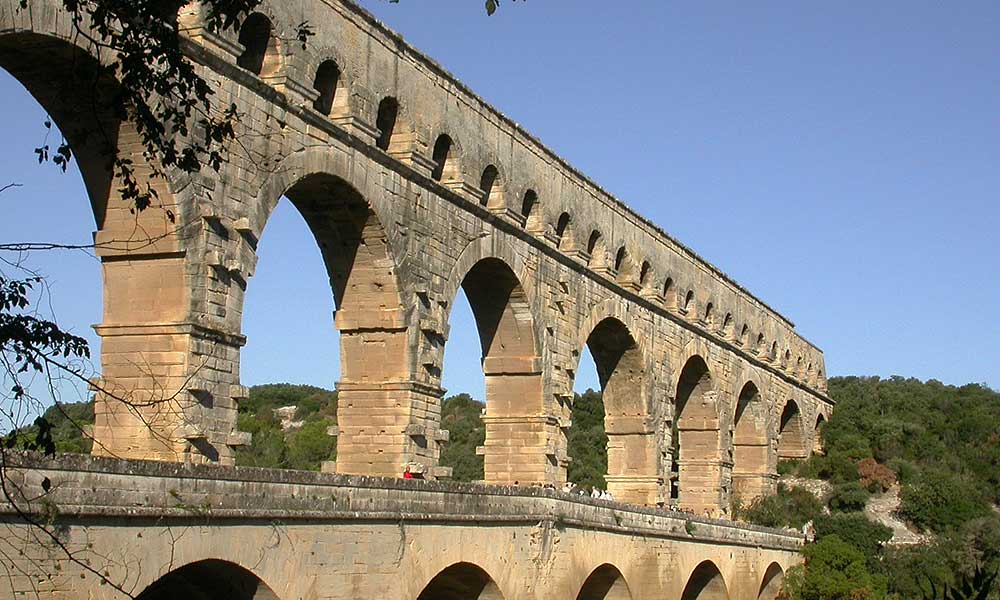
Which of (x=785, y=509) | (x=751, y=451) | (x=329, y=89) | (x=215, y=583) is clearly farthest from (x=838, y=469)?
(x=215, y=583)

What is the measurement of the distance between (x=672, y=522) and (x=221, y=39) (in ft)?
45.0

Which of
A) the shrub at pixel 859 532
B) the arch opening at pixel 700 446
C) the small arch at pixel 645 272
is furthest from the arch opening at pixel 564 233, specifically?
the shrub at pixel 859 532

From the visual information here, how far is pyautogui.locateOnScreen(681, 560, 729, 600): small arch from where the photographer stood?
28.3m

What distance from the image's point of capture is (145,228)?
15.0 meters

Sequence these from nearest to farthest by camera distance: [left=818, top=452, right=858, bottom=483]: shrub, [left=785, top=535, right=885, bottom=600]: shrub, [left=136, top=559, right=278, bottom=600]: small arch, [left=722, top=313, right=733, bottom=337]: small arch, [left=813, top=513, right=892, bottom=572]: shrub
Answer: [left=136, top=559, right=278, bottom=600]: small arch → [left=785, top=535, right=885, bottom=600]: shrub → [left=813, top=513, right=892, bottom=572]: shrub → [left=722, top=313, right=733, bottom=337]: small arch → [left=818, top=452, right=858, bottom=483]: shrub

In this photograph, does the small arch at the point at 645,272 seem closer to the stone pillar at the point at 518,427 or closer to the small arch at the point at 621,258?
the small arch at the point at 621,258

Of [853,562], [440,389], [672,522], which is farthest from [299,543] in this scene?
[853,562]

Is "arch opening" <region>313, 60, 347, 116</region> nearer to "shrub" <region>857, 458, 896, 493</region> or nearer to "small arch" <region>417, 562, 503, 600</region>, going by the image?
"small arch" <region>417, 562, 503, 600</region>

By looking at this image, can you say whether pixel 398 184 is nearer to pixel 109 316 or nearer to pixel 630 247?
pixel 109 316

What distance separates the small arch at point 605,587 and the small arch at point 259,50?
10.5 meters

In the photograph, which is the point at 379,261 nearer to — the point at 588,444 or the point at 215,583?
the point at 215,583

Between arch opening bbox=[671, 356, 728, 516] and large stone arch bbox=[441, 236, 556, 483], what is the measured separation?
1079 centimetres

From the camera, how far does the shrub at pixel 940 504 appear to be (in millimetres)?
38703

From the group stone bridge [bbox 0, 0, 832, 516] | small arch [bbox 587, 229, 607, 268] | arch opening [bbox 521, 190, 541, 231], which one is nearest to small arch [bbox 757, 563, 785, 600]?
stone bridge [bbox 0, 0, 832, 516]
